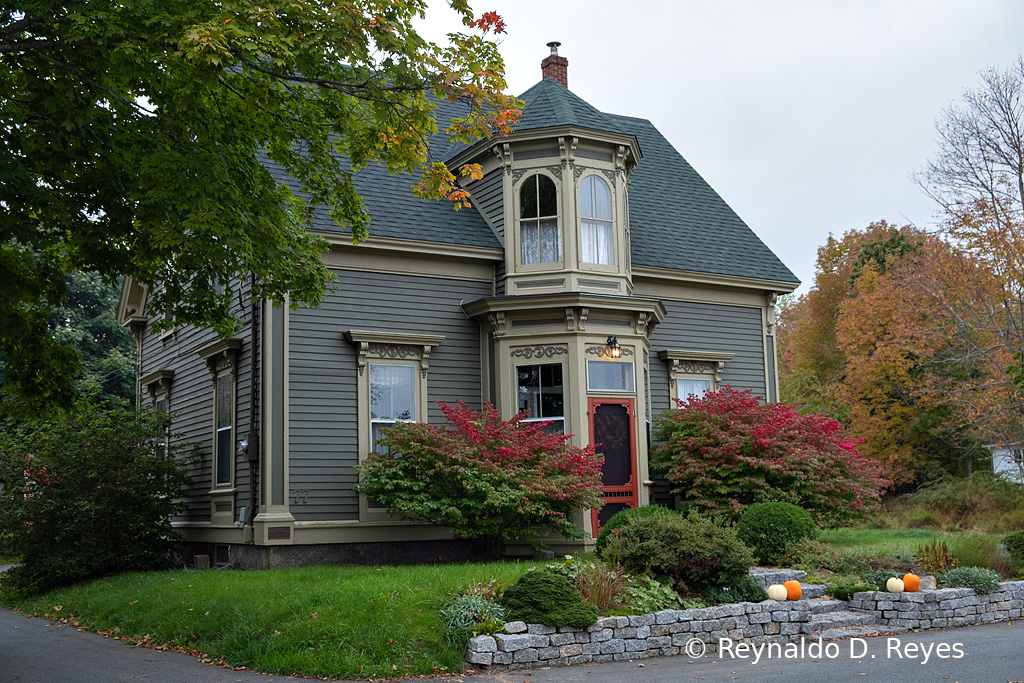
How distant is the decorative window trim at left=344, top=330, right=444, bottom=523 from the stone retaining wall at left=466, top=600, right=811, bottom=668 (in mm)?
6386

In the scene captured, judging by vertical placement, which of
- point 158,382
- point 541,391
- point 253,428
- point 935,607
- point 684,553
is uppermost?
point 158,382

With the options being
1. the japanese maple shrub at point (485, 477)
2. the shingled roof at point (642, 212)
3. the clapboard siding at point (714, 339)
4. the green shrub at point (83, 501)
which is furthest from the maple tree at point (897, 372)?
the green shrub at point (83, 501)

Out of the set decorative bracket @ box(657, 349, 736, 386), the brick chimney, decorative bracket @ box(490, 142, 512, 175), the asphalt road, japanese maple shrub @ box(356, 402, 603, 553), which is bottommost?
the asphalt road

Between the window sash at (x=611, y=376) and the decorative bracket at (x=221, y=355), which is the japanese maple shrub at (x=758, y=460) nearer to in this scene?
the window sash at (x=611, y=376)

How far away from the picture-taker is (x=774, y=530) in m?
13.6

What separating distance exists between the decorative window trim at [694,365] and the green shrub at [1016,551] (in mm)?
6536

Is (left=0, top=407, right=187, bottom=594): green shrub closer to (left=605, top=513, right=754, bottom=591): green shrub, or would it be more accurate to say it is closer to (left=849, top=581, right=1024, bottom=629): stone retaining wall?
(left=605, top=513, right=754, bottom=591): green shrub

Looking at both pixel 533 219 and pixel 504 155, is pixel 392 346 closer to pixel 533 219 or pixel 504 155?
pixel 533 219

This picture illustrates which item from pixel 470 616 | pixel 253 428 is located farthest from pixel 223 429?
pixel 470 616

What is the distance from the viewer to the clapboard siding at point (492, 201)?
17.4 m

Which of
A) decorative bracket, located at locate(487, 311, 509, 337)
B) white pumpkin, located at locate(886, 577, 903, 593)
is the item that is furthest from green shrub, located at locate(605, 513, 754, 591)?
decorative bracket, located at locate(487, 311, 509, 337)

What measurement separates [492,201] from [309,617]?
32.2 ft

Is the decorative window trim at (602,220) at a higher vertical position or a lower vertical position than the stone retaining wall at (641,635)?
higher

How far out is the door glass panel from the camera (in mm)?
16375
